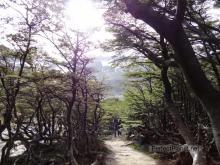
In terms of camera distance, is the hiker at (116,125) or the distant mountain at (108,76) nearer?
the distant mountain at (108,76)

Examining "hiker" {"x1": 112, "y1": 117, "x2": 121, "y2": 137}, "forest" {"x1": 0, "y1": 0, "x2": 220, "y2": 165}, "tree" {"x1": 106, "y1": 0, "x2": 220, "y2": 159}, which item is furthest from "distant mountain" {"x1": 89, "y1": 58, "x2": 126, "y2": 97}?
"hiker" {"x1": 112, "y1": 117, "x2": 121, "y2": 137}

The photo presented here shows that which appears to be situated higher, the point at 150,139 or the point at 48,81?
the point at 48,81

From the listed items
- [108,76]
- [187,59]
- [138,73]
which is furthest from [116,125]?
[187,59]

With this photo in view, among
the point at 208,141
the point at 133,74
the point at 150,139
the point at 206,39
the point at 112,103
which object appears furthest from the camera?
the point at 112,103

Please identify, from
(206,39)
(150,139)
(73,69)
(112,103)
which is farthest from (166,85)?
(112,103)

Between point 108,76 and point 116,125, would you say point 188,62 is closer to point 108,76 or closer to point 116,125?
point 108,76

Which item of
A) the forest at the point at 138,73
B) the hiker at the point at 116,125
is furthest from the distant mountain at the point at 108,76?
the hiker at the point at 116,125

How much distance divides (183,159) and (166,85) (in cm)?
455

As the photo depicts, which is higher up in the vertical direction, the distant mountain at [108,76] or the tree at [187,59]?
the distant mountain at [108,76]

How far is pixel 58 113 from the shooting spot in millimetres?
22422

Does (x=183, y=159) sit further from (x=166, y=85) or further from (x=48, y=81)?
(x=48, y=81)

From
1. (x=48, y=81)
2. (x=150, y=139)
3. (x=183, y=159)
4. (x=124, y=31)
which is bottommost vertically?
(x=183, y=159)

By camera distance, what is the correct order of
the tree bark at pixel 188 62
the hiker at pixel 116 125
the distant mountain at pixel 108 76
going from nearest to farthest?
the tree bark at pixel 188 62 < the distant mountain at pixel 108 76 < the hiker at pixel 116 125

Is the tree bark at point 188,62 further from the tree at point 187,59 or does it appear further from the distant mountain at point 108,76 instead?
the distant mountain at point 108,76
